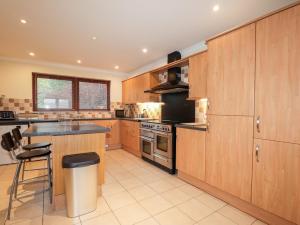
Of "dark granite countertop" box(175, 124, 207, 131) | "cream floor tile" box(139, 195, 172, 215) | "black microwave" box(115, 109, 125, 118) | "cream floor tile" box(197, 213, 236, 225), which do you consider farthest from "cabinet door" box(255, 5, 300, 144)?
"black microwave" box(115, 109, 125, 118)

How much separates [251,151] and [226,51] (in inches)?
48.4

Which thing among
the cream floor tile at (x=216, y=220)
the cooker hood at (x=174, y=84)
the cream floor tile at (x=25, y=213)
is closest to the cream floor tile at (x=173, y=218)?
the cream floor tile at (x=216, y=220)

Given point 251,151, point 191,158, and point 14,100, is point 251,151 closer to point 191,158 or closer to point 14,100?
point 191,158

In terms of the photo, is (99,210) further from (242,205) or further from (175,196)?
(242,205)

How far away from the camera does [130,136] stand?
427 centimetres

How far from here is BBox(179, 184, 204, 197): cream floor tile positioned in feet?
7.38

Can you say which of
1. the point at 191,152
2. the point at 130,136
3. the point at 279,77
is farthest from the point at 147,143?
the point at 279,77

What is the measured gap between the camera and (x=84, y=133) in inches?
76.8

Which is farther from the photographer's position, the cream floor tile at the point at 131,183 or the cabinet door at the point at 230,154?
the cream floor tile at the point at 131,183

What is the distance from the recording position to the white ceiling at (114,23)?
1.98 meters

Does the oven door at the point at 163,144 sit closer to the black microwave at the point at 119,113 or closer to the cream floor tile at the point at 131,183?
the cream floor tile at the point at 131,183

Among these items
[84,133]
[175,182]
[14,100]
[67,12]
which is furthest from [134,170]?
[14,100]

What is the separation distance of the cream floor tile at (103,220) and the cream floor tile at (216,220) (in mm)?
899

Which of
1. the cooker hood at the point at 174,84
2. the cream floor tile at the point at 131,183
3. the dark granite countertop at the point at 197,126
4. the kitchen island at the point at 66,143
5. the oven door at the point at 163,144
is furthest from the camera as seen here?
the cooker hood at the point at 174,84
